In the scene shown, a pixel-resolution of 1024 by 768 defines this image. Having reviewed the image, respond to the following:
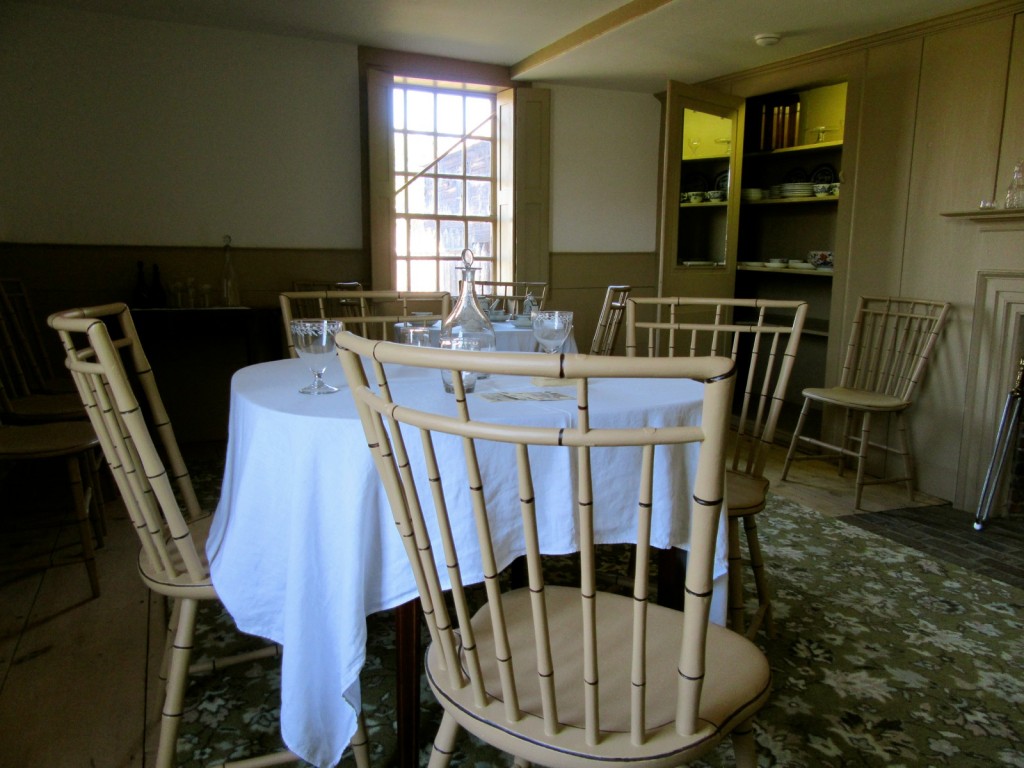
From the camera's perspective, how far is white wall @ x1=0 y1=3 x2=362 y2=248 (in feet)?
12.6

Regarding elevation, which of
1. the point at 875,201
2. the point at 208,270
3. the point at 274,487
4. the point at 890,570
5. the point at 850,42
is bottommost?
the point at 890,570

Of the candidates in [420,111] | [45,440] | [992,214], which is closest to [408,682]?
[45,440]

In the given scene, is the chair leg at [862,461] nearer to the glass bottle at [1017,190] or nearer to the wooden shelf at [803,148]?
the glass bottle at [1017,190]

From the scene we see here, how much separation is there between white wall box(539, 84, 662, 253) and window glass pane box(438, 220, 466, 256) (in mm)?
657

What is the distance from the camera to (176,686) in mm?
1431

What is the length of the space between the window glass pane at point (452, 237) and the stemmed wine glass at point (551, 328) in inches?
140

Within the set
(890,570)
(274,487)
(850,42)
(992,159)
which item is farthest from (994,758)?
(850,42)

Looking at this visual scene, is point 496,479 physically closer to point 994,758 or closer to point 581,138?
point 994,758

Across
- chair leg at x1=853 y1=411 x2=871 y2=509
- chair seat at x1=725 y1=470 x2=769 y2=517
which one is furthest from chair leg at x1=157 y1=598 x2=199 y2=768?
chair leg at x1=853 y1=411 x2=871 y2=509

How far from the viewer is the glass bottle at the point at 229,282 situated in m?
4.23

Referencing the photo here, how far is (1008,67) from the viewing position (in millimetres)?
3252

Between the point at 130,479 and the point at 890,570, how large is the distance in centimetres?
250

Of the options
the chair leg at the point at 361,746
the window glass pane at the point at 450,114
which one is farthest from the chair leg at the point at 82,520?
the window glass pane at the point at 450,114

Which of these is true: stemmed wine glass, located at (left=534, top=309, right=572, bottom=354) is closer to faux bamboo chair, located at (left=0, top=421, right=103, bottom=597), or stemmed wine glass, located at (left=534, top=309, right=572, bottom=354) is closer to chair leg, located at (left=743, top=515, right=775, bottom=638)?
chair leg, located at (left=743, top=515, right=775, bottom=638)
